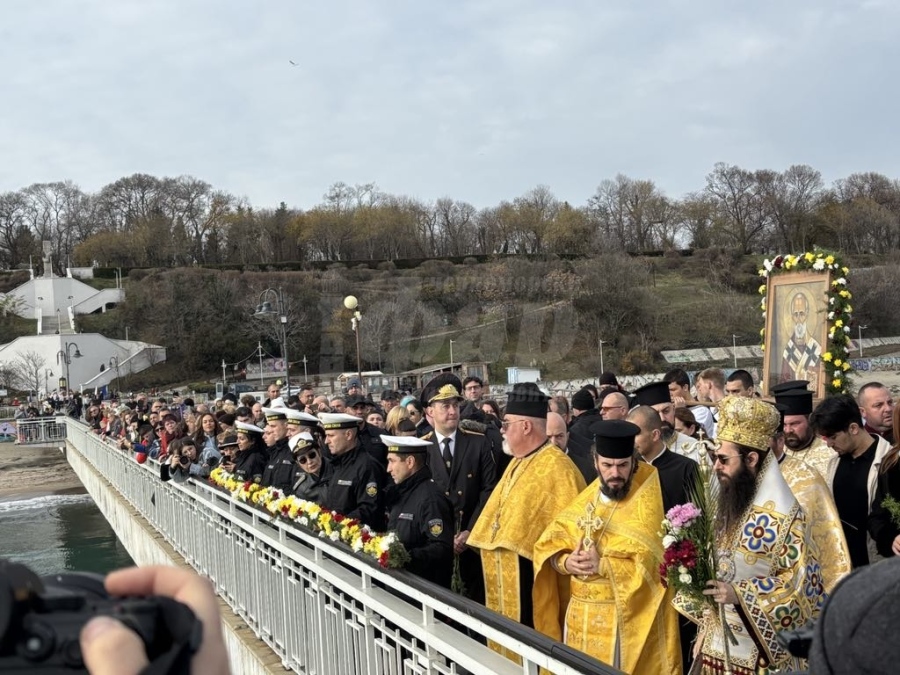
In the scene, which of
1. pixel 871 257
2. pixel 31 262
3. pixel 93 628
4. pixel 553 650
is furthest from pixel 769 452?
pixel 31 262

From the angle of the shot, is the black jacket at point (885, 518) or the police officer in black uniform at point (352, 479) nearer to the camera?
the black jacket at point (885, 518)

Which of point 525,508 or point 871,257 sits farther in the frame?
point 871,257

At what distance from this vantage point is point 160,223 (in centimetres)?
10488

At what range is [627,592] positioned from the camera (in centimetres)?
427

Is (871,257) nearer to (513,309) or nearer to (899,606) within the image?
(513,309)

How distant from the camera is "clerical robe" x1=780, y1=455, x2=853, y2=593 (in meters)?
3.96

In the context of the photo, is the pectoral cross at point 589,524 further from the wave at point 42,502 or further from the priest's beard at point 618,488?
the wave at point 42,502

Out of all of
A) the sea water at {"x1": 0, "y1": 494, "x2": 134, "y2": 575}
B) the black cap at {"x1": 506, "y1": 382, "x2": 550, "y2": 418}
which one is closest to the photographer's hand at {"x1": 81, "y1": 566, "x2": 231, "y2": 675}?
the black cap at {"x1": 506, "y1": 382, "x2": 550, "y2": 418}

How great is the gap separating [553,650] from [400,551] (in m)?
1.85

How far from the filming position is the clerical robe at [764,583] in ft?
11.8

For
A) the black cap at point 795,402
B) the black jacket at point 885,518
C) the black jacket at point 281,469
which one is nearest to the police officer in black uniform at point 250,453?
the black jacket at point 281,469

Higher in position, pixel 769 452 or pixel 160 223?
pixel 160 223

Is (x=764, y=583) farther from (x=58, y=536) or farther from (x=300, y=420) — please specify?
(x=58, y=536)

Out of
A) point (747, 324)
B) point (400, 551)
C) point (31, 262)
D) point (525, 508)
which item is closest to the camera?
point (400, 551)
